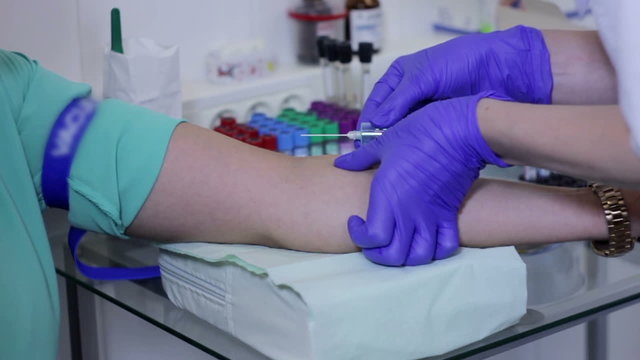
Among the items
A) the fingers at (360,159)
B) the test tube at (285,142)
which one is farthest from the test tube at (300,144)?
the fingers at (360,159)

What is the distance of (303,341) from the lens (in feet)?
3.40

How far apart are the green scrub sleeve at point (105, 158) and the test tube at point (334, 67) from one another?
0.81 m

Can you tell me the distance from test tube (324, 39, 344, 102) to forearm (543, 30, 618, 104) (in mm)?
683

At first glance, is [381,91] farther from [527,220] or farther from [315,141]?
[315,141]

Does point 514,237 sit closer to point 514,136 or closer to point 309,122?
point 514,136

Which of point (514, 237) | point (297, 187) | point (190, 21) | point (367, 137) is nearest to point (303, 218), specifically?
point (297, 187)

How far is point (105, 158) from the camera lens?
4.15 ft

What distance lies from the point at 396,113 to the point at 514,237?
0.24m

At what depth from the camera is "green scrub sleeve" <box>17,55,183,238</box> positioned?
1.27m

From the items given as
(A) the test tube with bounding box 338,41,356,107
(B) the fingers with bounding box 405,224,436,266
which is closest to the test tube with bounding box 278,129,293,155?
(A) the test tube with bounding box 338,41,356,107

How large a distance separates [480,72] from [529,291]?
347 mm

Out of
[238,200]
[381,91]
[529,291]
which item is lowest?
[529,291]

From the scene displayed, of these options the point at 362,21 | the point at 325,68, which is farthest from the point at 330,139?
the point at 362,21

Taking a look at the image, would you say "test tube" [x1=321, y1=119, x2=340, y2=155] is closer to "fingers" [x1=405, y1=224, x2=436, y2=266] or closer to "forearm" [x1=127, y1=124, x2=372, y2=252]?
"forearm" [x1=127, y1=124, x2=372, y2=252]
